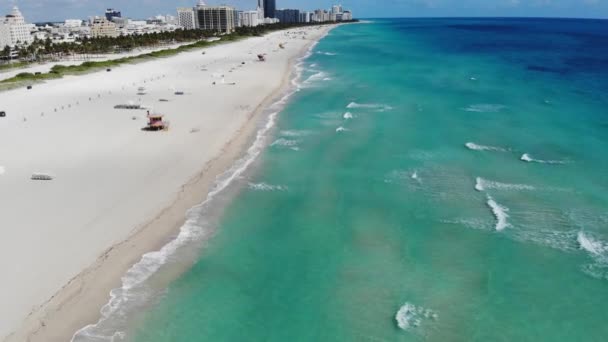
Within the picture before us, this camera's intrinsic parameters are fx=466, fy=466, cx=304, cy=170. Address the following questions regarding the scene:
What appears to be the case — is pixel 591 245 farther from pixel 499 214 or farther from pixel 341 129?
pixel 341 129

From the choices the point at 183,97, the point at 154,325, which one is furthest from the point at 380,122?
the point at 154,325

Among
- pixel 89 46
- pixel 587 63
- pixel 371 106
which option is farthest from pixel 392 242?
pixel 89 46

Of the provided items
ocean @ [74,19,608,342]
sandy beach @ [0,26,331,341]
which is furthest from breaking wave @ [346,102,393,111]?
sandy beach @ [0,26,331,341]

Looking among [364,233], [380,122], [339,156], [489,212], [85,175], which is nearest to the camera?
[364,233]

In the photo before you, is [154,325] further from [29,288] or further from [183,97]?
[183,97]

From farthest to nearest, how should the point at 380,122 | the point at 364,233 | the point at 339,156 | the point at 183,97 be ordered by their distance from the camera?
the point at 183,97 → the point at 380,122 → the point at 339,156 → the point at 364,233

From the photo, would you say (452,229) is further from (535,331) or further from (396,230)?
(535,331)

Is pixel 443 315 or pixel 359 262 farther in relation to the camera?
pixel 359 262
